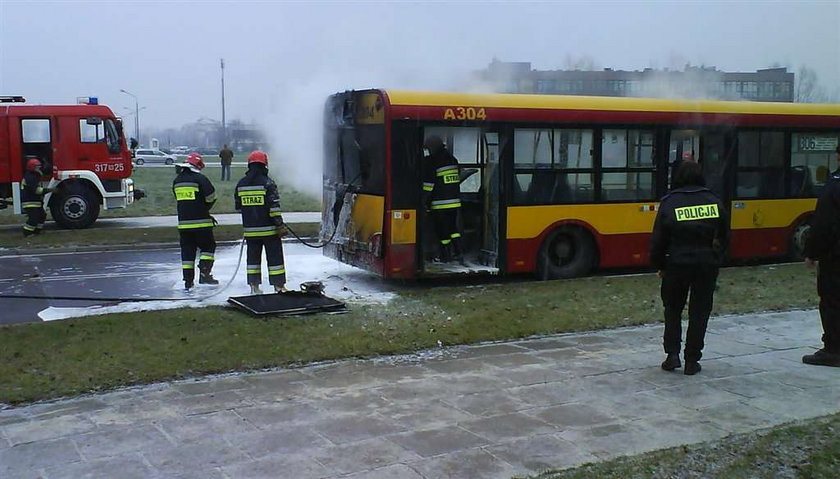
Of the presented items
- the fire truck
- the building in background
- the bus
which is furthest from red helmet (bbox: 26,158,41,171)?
the building in background

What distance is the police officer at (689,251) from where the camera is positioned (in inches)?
260

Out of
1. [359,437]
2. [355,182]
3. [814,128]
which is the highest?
[814,128]

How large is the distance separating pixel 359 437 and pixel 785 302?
6.76 metres

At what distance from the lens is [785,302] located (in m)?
9.87

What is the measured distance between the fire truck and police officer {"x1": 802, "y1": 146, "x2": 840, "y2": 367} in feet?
53.4

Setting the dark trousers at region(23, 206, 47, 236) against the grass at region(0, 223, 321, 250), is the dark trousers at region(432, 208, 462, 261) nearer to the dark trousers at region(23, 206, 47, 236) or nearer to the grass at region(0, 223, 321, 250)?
the grass at region(0, 223, 321, 250)

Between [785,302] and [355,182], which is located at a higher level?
[355,182]

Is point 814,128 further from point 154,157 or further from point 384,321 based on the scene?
point 154,157

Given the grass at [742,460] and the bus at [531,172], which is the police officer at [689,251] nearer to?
the grass at [742,460]

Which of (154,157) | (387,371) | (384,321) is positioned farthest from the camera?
(154,157)

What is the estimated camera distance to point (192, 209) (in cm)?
1084

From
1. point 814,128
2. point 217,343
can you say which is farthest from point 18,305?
point 814,128

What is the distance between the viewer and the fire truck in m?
18.5

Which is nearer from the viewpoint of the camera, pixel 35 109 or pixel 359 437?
pixel 359 437
